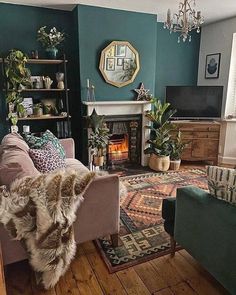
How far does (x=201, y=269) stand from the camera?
192 cm

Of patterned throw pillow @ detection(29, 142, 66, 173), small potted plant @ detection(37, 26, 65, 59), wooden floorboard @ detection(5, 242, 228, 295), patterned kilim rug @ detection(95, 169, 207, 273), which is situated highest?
small potted plant @ detection(37, 26, 65, 59)

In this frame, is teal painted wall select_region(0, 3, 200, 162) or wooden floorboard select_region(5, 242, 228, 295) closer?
wooden floorboard select_region(5, 242, 228, 295)

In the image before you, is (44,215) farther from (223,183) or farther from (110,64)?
(110,64)

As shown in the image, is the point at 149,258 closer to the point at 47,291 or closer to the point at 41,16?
the point at 47,291

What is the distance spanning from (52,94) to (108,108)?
1010mm

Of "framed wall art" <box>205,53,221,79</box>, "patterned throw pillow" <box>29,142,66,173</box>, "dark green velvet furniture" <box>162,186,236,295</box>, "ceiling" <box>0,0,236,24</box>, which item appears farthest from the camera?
"framed wall art" <box>205,53,221,79</box>

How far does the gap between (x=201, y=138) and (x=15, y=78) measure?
3345 mm

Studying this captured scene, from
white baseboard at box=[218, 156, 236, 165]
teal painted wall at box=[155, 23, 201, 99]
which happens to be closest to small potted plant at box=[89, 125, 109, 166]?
teal painted wall at box=[155, 23, 201, 99]

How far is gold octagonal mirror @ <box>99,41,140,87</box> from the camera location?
3.98 metres

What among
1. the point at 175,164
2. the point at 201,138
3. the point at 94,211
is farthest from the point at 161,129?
the point at 94,211

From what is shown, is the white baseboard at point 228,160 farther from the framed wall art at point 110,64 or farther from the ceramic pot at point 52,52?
the ceramic pot at point 52,52

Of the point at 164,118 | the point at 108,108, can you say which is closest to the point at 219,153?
the point at 164,118

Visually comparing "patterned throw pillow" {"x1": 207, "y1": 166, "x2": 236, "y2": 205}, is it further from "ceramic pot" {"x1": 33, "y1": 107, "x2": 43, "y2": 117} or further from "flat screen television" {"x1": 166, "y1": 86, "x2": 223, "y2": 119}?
"flat screen television" {"x1": 166, "y1": 86, "x2": 223, "y2": 119}

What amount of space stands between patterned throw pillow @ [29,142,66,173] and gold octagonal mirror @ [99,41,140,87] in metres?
2.06
